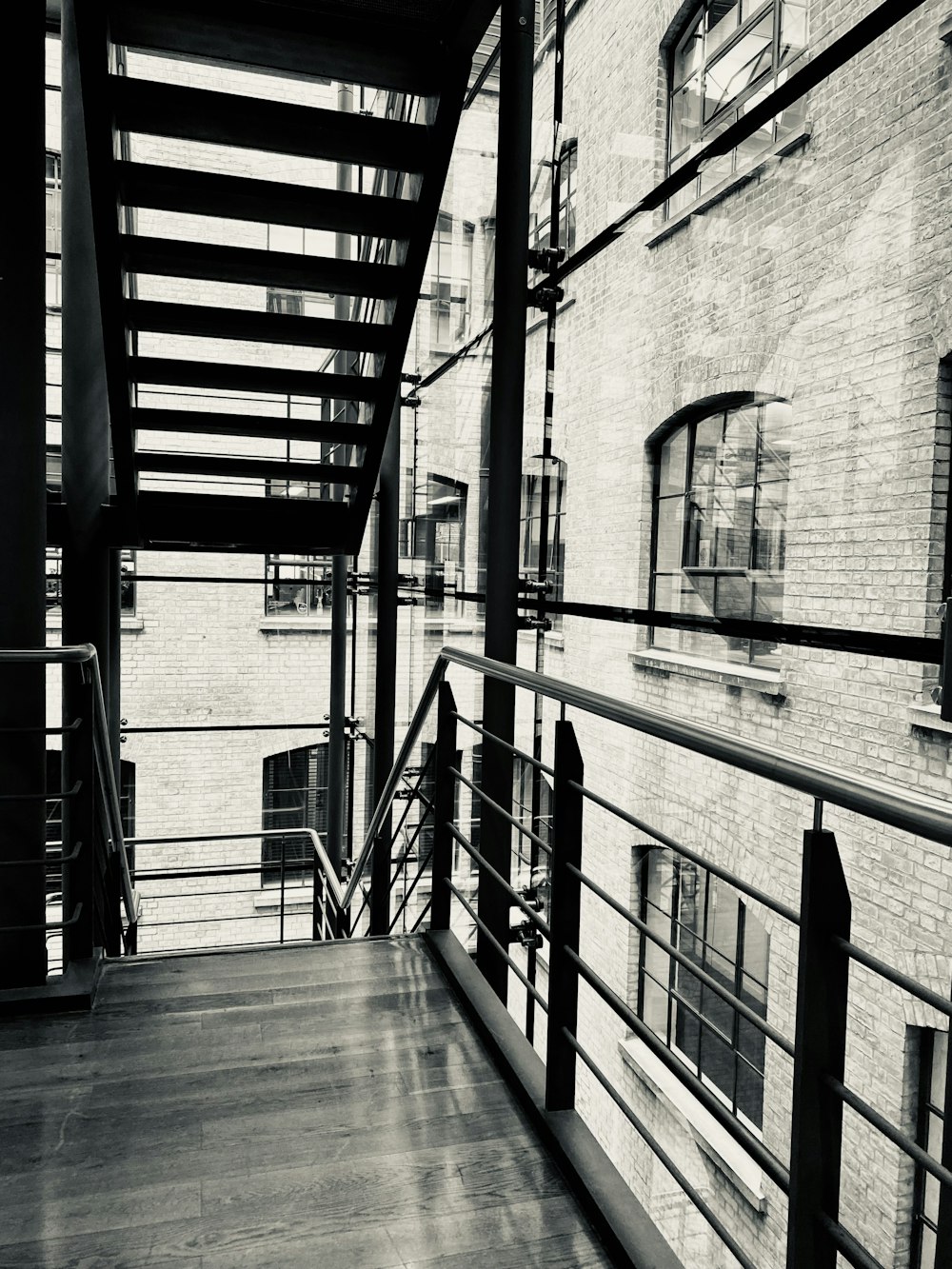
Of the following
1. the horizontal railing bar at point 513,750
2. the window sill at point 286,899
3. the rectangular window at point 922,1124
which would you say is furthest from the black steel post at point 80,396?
the window sill at point 286,899

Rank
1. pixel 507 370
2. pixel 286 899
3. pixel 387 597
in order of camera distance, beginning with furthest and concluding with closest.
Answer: pixel 286 899 → pixel 387 597 → pixel 507 370

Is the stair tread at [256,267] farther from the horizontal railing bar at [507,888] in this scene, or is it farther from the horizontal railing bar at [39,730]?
the horizontal railing bar at [507,888]

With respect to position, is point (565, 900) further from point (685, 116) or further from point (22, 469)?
point (685, 116)

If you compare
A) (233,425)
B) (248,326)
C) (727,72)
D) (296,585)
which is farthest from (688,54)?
(296,585)

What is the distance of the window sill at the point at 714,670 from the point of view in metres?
2.12

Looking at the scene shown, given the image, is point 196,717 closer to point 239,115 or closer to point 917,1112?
point 239,115

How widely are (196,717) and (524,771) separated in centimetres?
486

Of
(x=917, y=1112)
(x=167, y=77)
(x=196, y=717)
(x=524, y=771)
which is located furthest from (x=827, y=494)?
(x=196, y=717)

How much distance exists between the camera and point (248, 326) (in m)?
3.25

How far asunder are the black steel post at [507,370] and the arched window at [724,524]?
15.9 inches

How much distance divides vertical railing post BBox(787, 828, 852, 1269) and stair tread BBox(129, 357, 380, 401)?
2753 millimetres

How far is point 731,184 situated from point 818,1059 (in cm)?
196

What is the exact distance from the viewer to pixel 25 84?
2459mm

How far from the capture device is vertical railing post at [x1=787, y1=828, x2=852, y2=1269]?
100cm
